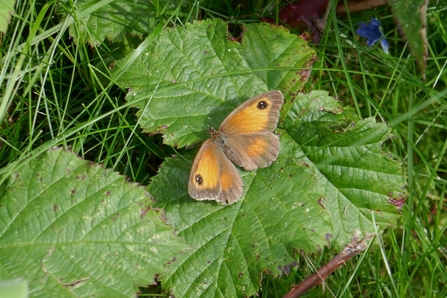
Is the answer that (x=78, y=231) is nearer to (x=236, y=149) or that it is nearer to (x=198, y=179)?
(x=198, y=179)

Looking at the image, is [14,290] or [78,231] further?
[78,231]

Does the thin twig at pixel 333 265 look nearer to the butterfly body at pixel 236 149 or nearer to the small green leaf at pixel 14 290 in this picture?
the butterfly body at pixel 236 149

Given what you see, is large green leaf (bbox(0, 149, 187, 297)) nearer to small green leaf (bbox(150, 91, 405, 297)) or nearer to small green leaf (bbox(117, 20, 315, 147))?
small green leaf (bbox(150, 91, 405, 297))

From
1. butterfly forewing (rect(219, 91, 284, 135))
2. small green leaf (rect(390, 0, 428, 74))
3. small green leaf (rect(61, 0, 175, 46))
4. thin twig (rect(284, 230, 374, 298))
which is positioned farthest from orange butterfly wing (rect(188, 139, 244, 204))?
small green leaf (rect(390, 0, 428, 74))

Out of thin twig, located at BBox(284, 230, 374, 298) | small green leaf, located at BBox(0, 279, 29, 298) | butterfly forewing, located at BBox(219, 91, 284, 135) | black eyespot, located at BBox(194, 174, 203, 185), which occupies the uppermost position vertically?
small green leaf, located at BBox(0, 279, 29, 298)

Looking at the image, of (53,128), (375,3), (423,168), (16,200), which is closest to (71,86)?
(53,128)

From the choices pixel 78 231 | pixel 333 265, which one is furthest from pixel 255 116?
pixel 78 231

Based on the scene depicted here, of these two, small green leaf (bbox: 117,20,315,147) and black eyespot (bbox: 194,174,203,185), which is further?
small green leaf (bbox: 117,20,315,147)
